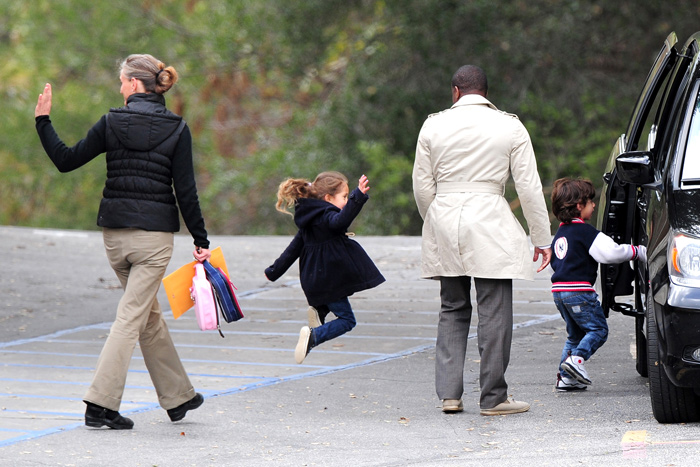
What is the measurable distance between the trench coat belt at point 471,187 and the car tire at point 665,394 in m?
1.09

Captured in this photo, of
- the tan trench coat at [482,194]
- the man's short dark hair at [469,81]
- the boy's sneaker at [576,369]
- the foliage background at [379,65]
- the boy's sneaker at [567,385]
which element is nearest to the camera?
the tan trench coat at [482,194]

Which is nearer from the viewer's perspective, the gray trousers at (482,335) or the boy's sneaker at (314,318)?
the gray trousers at (482,335)

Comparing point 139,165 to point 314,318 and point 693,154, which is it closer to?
point 314,318

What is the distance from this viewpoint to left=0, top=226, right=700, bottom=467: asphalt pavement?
5.43m

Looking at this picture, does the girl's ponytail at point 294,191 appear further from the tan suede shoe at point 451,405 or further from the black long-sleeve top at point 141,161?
the tan suede shoe at point 451,405

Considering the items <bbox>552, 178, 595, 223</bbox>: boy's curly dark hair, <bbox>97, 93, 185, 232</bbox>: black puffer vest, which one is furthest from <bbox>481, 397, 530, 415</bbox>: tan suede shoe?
<bbox>97, 93, 185, 232</bbox>: black puffer vest

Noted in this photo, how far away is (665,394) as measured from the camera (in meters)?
5.55

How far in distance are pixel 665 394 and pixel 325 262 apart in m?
2.33

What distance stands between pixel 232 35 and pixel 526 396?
19.2m

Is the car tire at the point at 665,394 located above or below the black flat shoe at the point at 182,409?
above

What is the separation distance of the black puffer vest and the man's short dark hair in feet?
5.08

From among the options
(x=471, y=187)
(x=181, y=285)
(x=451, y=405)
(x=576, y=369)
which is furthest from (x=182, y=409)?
(x=576, y=369)

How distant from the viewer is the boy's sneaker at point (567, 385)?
6.82m

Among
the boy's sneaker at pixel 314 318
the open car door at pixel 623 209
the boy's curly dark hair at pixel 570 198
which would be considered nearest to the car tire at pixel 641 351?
the open car door at pixel 623 209
